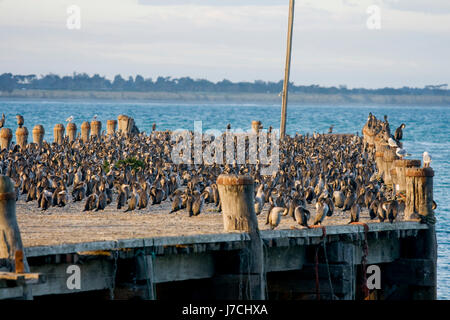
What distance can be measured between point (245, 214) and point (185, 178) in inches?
491

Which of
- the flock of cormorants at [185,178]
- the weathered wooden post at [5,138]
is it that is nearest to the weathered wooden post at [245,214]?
the flock of cormorants at [185,178]

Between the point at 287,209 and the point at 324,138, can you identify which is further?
the point at 324,138

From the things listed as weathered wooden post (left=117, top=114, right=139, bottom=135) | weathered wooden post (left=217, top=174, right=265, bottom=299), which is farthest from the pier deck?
weathered wooden post (left=117, top=114, right=139, bottom=135)

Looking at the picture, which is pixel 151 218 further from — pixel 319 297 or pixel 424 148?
pixel 424 148

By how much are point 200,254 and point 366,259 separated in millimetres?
3514

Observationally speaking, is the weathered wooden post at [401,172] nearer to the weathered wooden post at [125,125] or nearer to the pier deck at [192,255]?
the pier deck at [192,255]

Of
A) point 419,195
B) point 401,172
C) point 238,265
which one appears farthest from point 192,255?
point 401,172

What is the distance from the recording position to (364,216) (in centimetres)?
2094

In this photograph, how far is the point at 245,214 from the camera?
51.0 feet

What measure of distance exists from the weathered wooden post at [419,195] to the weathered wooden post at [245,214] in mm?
4639

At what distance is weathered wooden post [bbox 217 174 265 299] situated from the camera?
15.4 metres

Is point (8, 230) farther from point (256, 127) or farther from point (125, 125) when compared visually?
point (125, 125)
